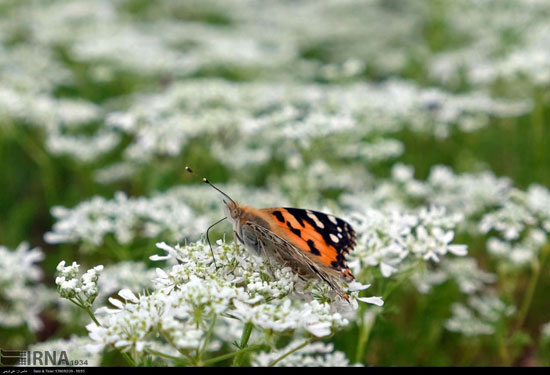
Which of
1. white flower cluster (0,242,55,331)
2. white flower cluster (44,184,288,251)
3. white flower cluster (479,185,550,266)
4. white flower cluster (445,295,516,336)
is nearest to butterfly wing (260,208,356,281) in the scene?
white flower cluster (44,184,288,251)

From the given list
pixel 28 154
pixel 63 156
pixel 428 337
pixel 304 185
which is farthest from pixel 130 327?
pixel 28 154

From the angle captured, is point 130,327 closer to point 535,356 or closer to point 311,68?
point 535,356

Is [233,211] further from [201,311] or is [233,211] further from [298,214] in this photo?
[201,311]

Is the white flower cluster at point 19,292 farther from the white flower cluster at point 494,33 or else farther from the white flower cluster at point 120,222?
the white flower cluster at point 494,33

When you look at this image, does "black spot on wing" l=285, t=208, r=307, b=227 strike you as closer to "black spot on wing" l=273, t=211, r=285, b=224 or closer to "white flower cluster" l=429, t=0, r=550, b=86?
"black spot on wing" l=273, t=211, r=285, b=224

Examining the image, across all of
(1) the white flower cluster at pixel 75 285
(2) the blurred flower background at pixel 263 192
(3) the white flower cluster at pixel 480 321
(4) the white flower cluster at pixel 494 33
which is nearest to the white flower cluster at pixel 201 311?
(2) the blurred flower background at pixel 263 192

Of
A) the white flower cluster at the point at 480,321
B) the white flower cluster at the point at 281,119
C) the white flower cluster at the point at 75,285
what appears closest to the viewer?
the white flower cluster at the point at 75,285
